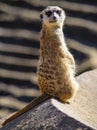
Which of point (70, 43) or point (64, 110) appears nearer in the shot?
point (64, 110)

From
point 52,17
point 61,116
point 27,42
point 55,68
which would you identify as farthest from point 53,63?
point 27,42

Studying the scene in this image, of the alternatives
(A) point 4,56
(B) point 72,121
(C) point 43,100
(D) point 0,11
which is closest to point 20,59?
(A) point 4,56

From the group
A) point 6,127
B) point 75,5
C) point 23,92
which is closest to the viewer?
point 6,127

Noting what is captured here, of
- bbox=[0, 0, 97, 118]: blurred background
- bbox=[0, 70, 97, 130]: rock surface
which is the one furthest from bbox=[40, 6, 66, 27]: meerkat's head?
bbox=[0, 0, 97, 118]: blurred background

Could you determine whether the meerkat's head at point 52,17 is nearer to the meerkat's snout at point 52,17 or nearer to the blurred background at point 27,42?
the meerkat's snout at point 52,17

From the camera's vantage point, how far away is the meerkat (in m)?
3.01

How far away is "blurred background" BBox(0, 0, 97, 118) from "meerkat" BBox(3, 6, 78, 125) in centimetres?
245

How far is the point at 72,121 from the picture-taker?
2.67m

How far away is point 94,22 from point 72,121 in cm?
351

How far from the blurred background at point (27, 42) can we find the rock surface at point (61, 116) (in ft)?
7.85

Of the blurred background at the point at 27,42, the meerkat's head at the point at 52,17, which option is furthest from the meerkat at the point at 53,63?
the blurred background at the point at 27,42

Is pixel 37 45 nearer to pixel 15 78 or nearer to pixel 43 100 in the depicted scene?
pixel 15 78

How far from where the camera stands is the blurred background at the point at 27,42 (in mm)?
5777

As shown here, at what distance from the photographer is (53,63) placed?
9.98ft
